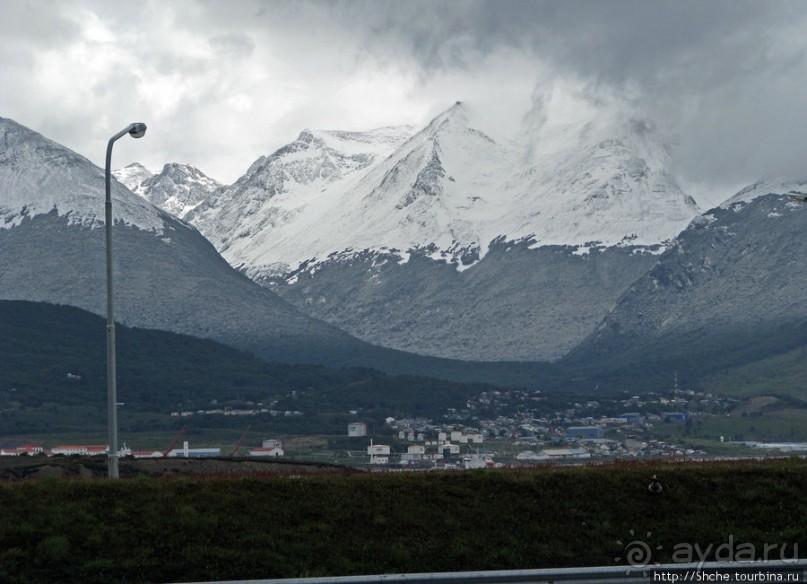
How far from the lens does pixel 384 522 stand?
42.8m

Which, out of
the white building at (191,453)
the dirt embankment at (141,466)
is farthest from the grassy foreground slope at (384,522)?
the white building at (191,453)

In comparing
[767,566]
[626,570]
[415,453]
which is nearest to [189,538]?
[626,570]

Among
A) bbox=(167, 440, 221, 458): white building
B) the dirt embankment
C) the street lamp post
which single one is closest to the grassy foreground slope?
the street lamp post

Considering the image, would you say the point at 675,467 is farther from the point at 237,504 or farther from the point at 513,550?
the point at 237,504

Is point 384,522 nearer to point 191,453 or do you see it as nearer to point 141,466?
point 141,466

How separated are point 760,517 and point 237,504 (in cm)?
1483

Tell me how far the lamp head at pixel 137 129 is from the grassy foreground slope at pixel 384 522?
10862mm

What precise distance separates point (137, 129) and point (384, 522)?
1453 centimetres

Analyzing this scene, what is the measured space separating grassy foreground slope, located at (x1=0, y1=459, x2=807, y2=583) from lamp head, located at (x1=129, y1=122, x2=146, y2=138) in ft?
35.6

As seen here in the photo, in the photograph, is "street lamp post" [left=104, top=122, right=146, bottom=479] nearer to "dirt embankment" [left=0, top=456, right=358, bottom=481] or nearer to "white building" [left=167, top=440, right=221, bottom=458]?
"dirt embankment" [left=0, top=456, right=358, bottom=481]

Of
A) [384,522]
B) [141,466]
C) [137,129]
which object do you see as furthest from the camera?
[141,466]

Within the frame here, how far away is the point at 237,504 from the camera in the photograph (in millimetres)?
43062

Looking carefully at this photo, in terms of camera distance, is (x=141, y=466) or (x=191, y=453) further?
(x=191, y=453)

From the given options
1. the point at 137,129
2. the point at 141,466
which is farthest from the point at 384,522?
the point at 141,466
